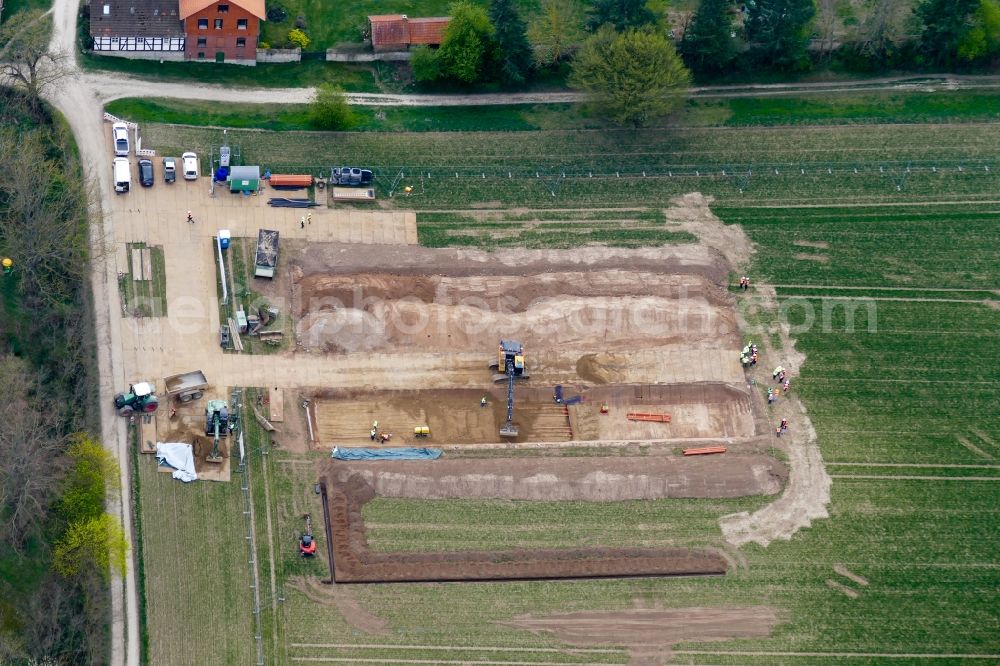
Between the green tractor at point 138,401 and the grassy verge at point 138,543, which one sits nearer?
the grassy verge at point 138,543

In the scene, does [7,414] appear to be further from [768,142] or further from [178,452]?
[768,142]

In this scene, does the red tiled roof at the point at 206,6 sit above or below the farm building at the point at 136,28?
above

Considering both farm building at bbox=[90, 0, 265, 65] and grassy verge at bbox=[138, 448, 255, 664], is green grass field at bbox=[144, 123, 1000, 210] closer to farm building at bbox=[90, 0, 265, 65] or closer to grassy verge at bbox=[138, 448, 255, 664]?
farm building at bbox=[90, 0, 265, 65]

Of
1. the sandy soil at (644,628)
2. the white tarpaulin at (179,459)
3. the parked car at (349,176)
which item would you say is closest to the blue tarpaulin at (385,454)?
the white tarpaulin at (179,459)

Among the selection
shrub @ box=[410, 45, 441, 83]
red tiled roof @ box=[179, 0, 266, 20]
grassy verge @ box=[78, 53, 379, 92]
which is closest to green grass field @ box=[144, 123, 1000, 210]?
shrub @ box=[410, 45, 441, 83]

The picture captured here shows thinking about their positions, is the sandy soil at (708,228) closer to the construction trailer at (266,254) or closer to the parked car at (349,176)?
the parked car at (349,176)

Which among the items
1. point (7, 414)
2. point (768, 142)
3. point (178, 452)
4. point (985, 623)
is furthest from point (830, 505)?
point (7, 414)
